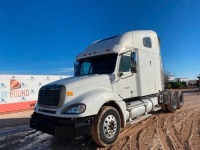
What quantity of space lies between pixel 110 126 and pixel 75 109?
1240 mm

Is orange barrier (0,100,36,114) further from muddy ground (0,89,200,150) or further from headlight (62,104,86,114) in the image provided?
headlight (62,104,86,114)

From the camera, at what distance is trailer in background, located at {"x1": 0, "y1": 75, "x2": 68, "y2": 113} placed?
14367mm

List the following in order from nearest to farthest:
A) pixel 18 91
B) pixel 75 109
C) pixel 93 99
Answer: pixel 75 109, pixel 93 99, pixel 18 91

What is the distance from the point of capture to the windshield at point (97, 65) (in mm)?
6503

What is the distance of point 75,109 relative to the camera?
196 inches

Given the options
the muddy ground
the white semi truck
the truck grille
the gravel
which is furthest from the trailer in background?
the truck grille

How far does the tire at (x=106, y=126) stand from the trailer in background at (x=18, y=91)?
1114cm

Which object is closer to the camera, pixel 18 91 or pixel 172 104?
pixel 172 104

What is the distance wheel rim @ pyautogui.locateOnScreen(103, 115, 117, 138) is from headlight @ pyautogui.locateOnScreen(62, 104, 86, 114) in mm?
886

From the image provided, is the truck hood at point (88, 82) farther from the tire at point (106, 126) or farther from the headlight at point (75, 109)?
the tire at point (106, 126)

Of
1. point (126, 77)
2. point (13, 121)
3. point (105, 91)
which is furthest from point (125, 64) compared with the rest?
point (13, 121)

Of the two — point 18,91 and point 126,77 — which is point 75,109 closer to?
point 126,77

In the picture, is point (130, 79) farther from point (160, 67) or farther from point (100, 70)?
point (160, 67)

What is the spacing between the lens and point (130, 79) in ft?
22.6
